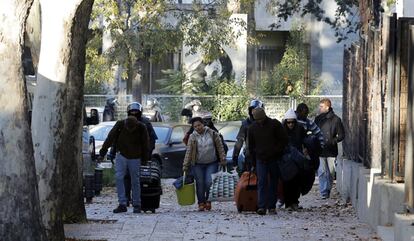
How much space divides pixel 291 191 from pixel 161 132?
10415mm

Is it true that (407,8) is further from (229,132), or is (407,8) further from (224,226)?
(229,132)

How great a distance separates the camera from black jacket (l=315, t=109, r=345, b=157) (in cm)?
2033

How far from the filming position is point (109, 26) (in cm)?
3428

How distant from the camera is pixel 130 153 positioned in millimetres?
17359

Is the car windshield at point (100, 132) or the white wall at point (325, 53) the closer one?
the car windshield at point (100, 132)

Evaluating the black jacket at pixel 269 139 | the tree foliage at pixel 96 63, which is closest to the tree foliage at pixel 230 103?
the tree foliage at pixel 96 63

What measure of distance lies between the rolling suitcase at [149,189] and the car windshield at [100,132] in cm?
1114

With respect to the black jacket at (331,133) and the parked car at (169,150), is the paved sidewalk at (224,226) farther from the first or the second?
the parked car at (169,150)

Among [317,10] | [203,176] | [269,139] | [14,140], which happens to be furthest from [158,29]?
[14,140]

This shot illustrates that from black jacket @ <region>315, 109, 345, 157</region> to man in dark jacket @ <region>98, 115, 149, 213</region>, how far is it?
4.14 meters

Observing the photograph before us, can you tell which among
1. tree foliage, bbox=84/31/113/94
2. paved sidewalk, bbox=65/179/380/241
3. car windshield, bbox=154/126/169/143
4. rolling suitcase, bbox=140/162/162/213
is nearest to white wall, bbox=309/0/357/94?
tree foliage, bbox=84/31/113/94

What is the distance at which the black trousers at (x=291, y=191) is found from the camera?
697 inches

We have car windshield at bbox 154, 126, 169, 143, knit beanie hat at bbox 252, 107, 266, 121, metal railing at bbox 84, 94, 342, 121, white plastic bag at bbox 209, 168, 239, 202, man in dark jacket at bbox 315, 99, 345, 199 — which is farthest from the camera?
metal railing at bbox 84, 94, 342, 121

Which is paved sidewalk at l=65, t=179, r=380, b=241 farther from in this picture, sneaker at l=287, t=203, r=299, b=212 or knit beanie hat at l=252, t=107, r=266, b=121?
knit beanie hat at l=252, t=107, r=266, b=121
